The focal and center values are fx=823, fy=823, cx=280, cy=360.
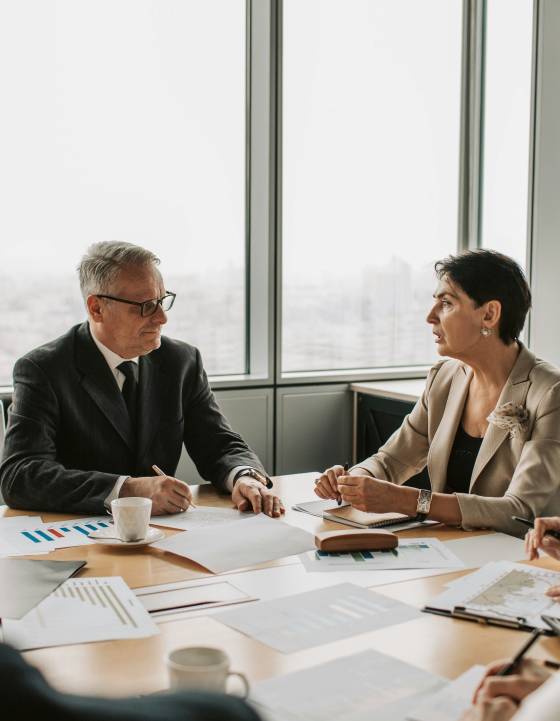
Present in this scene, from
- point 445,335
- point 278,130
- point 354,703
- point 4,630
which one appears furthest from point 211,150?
point 354,703

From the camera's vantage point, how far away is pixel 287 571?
5.37 ft

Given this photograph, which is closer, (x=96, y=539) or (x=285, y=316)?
(x=96, y=539)

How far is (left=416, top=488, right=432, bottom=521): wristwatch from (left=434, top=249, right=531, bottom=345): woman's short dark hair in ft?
2.21

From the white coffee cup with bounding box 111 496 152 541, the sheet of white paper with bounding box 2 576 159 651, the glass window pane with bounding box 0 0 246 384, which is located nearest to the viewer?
the sheet of white paper with bounding box 2 576 159 651

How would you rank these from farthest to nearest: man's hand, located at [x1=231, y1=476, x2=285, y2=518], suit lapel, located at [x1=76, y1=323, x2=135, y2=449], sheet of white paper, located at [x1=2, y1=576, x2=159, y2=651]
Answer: suit lapel, located at [x1=76, y1=323, x2=135, y2=449] → man's hand, located at [x1=231, y1=476, x2=285, y2=518] → sheet of white paper, located at [x1=2, y1=576, x2=159, y2=651]

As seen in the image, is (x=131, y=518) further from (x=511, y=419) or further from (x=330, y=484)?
(x=511, y=419)

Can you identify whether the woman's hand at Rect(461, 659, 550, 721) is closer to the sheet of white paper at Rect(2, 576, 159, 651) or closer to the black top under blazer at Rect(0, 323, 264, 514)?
the sheet of white paper at Rect(2, 576, 159, 651)

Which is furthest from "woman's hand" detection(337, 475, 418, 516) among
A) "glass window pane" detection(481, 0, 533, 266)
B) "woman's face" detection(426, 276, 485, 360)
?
"glass window pane" detection(481, 0, 533, 266)

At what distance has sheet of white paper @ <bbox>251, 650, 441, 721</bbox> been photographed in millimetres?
1064

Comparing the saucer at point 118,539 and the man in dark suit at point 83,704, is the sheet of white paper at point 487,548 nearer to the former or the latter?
the saucer at point 118,539

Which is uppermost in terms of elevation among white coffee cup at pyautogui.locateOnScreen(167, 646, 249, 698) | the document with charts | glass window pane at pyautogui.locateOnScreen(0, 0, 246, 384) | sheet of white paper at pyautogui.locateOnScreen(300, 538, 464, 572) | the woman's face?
glass window pane at pyautogui.locateOnScreen(0, 0, 246, 384)

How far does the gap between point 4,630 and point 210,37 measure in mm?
3306

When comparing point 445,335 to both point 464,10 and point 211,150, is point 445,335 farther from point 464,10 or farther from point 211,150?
point 464,10

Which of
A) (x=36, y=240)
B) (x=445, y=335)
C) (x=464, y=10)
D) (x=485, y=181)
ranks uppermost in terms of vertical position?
(x=464, y=10)
